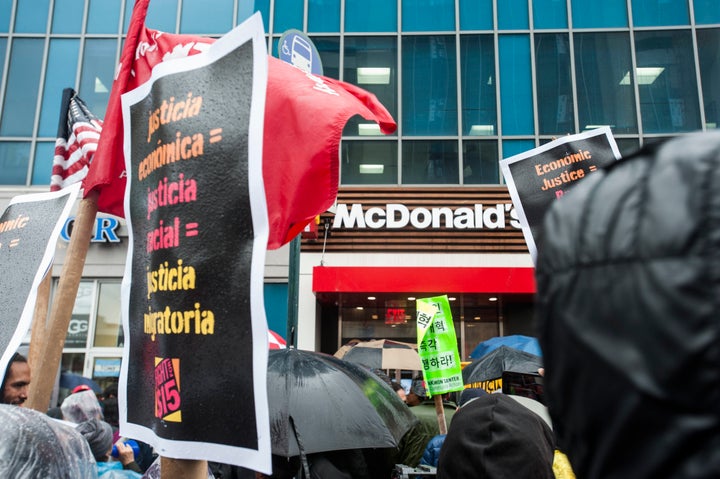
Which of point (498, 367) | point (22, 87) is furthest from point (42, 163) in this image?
point (498, 367)

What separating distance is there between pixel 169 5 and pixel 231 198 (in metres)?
14.9

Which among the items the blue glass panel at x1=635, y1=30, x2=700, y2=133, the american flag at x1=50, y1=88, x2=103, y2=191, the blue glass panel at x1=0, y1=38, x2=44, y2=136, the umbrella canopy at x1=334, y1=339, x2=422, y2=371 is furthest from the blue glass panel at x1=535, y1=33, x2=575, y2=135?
the blue glass panel at x1=0, y1=38, x2=44, y2=136

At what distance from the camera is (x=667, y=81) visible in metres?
14.1

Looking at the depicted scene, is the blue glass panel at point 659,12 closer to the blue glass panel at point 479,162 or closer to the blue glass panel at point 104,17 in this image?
the blue glass panel at point 479,162

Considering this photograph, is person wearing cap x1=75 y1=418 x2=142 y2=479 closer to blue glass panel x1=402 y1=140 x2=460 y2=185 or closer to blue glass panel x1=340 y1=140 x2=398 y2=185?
blue glass panel x1=340 y1=140 x2=398 y2=185

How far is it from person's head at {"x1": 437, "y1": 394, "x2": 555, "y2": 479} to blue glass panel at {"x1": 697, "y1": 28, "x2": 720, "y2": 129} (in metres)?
13.8

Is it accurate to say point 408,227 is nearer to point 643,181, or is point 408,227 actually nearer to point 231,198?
point 231,198

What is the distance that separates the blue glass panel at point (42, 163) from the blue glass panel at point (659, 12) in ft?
47.0

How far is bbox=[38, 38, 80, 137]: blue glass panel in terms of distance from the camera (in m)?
14.4

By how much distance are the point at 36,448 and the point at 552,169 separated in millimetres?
3707

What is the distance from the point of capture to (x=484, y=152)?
14164mm

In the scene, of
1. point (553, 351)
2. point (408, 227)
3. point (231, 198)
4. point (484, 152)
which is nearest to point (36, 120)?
point (408, 227)

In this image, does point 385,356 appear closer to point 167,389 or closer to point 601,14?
point 167,389

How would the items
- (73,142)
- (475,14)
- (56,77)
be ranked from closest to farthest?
(73,142) → (56,77) → (475,14)
